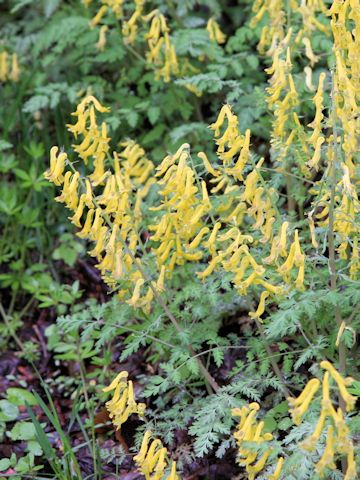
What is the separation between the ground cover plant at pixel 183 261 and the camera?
3.01 m

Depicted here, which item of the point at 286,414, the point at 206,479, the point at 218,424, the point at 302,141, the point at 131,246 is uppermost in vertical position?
the point at 302,141

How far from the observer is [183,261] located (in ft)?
12.1

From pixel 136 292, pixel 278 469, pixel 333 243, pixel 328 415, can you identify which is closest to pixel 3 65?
pixel 136 292

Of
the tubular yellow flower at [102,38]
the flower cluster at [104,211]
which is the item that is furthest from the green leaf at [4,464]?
the tubular yellow flower at [102,38]

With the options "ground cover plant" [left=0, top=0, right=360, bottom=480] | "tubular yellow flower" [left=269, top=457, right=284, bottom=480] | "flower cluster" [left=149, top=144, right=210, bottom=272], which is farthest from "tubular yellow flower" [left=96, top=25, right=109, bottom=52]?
"tubular yellow flower" [left=269, top=457, right=284, bottom=480]

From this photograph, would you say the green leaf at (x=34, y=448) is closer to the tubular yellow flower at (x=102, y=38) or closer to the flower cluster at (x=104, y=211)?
the flower cluster at (x=104, y=211)

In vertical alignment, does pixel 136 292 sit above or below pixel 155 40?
below

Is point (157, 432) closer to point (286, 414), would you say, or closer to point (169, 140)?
point (286, 414)

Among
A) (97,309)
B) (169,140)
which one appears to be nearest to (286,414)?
(97,309)

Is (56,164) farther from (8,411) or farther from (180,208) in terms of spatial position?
(8,411)

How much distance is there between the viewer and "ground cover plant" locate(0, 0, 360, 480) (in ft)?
9.87

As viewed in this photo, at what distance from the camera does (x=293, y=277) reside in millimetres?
3236

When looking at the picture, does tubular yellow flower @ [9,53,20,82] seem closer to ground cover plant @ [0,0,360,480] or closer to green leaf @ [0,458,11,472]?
ground cover plant @ [0,0,360,480]

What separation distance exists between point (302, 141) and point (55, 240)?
280cm
